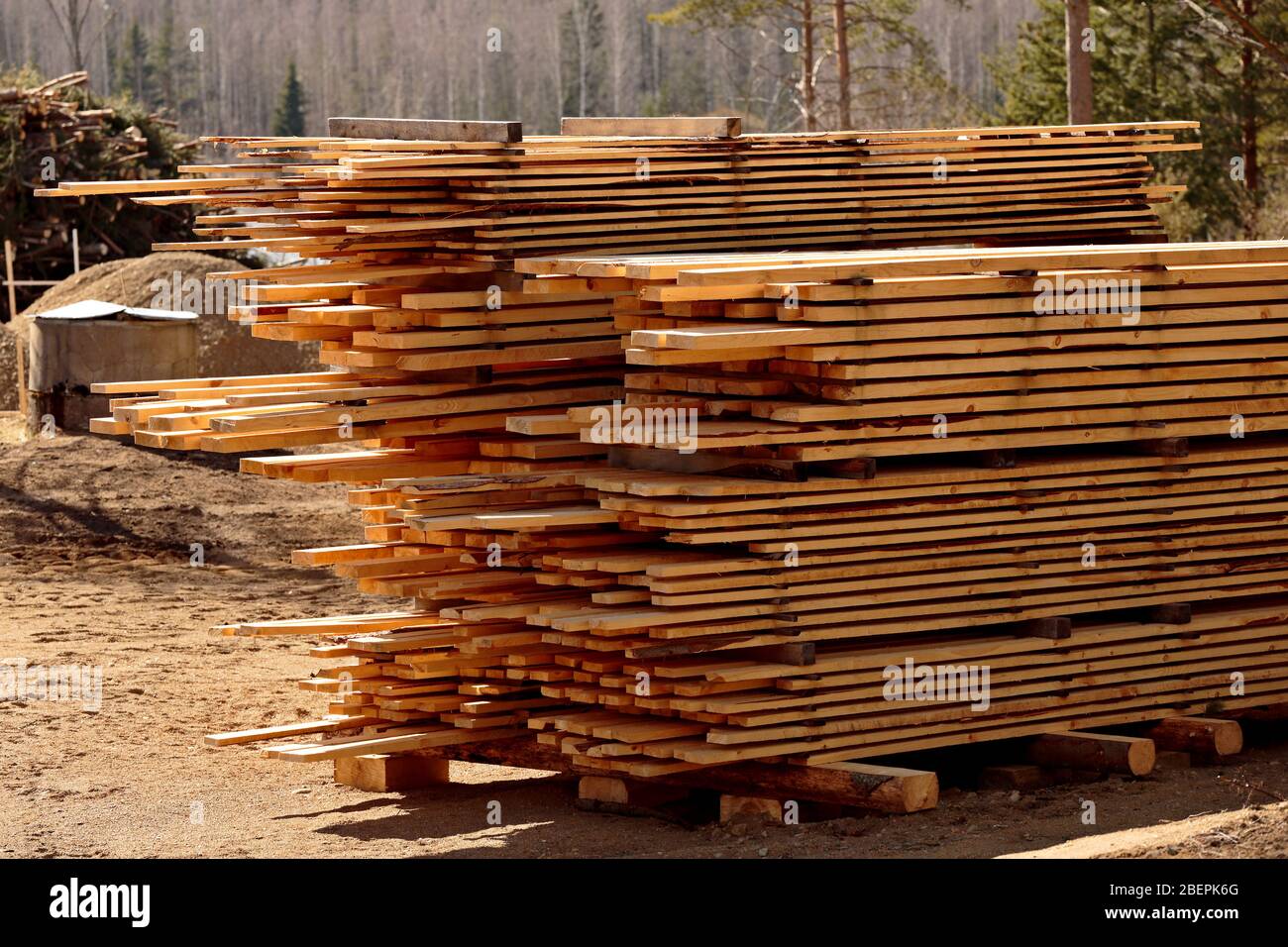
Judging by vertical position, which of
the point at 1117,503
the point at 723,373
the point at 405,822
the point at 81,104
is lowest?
the point at 405,822

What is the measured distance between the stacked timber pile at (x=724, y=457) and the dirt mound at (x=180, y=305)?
1037 centimetres

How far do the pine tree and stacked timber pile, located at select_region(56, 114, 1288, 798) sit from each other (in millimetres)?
55792

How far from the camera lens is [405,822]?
9414 mm

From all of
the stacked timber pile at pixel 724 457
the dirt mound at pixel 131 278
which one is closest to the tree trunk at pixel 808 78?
the dirt mound at pixel 131 278

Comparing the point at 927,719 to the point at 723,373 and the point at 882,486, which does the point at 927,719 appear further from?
the point at 723,373

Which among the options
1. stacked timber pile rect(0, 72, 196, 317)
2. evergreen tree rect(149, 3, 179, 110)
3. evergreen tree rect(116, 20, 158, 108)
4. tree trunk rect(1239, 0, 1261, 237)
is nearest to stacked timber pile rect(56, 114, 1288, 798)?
tree trunk rect(1239, 0, 1261, 237)

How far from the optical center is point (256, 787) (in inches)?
400

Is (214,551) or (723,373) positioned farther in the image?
(214,551)

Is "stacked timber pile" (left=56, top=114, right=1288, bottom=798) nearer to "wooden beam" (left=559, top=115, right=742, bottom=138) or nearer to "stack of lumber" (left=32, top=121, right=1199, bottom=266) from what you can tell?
"stack of lumber" (left=32, top=121, right=1199, bottom=266)

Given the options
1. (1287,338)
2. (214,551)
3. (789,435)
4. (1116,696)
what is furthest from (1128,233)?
(214,551)

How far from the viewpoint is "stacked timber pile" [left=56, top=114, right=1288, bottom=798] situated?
8.70 m

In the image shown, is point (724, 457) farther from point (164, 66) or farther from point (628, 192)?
point (164, 66)

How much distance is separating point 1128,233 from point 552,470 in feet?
16.9

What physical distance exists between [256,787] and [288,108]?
2267 inches
